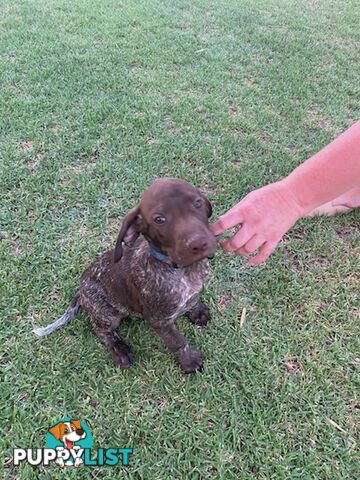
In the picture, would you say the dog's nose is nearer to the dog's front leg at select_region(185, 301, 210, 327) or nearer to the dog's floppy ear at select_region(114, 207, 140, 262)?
the dog's floppy ear at select_region(114, 207, 140, 262)

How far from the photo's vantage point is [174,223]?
7.82ft

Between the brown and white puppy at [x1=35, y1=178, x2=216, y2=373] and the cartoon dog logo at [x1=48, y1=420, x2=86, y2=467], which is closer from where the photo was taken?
the brown and white puppy at [x1=35, y1=178, x2=216, y2=373]

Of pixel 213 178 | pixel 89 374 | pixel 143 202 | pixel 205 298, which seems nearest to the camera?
pixel 143 202

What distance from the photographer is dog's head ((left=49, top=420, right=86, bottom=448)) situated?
282 cm

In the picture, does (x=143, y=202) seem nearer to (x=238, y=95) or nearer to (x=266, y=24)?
(x=238, y=95)

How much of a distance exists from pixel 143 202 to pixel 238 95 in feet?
12.8

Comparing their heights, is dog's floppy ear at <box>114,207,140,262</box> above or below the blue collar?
above

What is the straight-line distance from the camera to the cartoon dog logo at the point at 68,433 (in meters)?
2.81

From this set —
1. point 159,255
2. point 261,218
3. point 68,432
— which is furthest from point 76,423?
point 261,218

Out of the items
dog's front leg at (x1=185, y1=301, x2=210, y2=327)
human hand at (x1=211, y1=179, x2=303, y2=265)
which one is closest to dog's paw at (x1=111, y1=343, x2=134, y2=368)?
dog's front leg at (x1=185, y1=301, x2=210, y2=327)

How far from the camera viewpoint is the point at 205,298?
11.7 feet

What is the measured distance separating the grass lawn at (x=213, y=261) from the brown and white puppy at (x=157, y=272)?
170 millimetres

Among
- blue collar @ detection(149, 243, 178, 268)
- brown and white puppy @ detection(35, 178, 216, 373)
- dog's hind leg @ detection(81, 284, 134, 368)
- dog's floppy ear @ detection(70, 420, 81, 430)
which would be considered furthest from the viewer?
dog's hind leg @ detection(81, 284, 134, 368)

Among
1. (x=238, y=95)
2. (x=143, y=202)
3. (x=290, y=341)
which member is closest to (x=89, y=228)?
(x=143, y=202)
